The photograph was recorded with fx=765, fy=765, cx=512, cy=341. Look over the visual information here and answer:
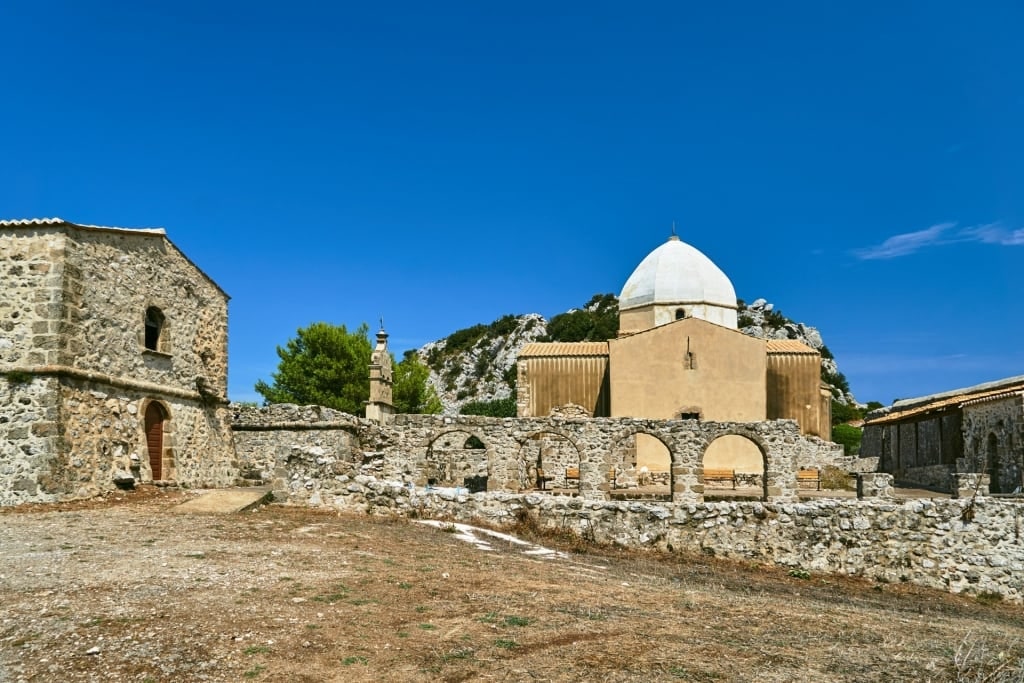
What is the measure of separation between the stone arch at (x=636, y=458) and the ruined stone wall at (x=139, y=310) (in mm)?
12678

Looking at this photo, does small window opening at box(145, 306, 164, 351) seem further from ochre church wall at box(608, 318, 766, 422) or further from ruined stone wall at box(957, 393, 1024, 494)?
ruined stone wall at box(957, 393, 1024, 494)

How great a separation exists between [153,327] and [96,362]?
2.71 meters

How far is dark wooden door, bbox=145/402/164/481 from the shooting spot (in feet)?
61.7

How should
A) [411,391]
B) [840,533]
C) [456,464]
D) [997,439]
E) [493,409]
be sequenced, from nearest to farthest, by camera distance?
1. [840,533]
2. [997,439]
3. [456,464]
4. [411,391]
5. [493,409]

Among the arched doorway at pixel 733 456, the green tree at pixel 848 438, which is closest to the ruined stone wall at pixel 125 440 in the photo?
the arched doorway at pixel 733 456

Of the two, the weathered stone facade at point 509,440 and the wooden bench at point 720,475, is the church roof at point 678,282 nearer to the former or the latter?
the wooden bench at point 720,475

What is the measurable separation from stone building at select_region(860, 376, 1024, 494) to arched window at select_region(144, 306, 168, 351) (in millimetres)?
25919

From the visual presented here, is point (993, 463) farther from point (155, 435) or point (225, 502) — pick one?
point (155, 435)

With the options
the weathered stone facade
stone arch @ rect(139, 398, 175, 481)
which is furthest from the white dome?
stone arch @ rect(139, 398, 175, 481)

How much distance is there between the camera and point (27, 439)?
15.4 m

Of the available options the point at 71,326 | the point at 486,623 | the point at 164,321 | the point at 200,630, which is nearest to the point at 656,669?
the point at 486,623

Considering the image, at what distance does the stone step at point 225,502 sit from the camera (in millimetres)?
14117

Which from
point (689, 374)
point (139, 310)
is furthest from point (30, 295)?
point (689, 374)

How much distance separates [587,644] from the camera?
21.3 ft
